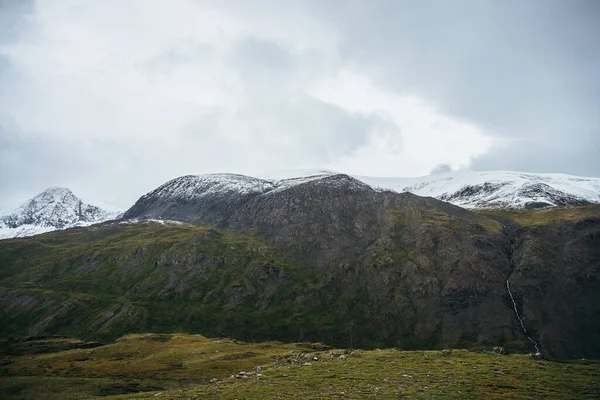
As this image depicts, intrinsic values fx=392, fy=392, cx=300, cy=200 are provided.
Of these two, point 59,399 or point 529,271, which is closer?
point 59,399

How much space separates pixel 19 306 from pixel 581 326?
24974cm

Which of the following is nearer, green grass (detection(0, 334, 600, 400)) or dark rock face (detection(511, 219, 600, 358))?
green grass (detection(0, 334, 600, 400))

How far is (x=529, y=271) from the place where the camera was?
182750 millimetres

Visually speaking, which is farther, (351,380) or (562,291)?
(562,291)

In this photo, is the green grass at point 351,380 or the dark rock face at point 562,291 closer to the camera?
the green grass at point 351,380

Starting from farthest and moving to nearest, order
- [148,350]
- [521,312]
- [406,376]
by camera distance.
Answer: [521,312], [148,350], [406,376]

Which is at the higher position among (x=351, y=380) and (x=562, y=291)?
(x=351, y=380)

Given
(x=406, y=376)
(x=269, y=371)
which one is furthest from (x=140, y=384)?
(x=406, y=376)

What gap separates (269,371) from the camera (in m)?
48.9

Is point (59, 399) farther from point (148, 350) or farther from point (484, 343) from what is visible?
point (484, 343)

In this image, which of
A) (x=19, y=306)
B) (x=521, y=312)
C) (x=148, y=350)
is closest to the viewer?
(x=148, y=350)

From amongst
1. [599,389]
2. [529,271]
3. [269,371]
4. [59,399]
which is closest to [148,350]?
[59,399]

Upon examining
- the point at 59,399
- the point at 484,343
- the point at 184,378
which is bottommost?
the point at 484,343

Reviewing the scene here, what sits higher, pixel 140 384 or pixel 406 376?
pixel 406 376
